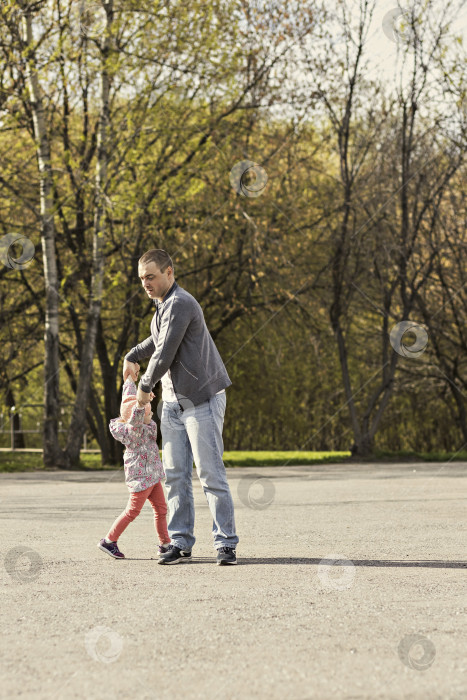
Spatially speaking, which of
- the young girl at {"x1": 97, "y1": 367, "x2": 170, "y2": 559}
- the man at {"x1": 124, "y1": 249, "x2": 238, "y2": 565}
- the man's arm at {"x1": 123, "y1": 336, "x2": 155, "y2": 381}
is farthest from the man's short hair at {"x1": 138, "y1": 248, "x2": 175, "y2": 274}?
the young girl at {"x1": 97, "y1": 367, "x2": 170, "y2": 559}

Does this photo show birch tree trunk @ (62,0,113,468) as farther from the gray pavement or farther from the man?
the man

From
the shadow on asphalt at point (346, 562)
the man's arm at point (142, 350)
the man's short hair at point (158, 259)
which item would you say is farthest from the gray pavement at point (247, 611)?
the man's short hair at point (158, 259)

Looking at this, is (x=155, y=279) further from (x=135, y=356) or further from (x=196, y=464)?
(x=196, y=464)

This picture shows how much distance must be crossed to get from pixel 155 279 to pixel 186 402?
0.78 m

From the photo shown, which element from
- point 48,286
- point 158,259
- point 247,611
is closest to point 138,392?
point 158,259

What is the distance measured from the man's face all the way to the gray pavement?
1.67 metres

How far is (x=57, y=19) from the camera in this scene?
18.1m

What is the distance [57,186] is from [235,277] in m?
4.25

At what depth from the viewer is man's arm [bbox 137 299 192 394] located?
611 centimetres

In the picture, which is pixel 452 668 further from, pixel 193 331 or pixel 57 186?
pixel 57 186

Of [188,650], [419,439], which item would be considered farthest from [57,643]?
[419,439]

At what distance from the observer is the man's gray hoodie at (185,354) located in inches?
242

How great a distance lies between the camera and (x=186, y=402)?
20.7 ft

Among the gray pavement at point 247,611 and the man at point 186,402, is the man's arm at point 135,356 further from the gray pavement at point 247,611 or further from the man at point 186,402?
the gray pavement at point 247,611
